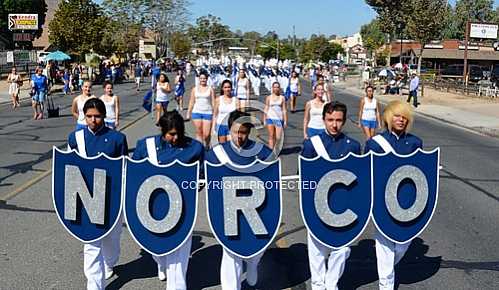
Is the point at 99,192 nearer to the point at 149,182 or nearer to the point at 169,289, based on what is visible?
the point at 149,182

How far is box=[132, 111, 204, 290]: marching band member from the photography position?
4777mm

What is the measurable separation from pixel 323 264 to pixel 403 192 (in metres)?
0.88

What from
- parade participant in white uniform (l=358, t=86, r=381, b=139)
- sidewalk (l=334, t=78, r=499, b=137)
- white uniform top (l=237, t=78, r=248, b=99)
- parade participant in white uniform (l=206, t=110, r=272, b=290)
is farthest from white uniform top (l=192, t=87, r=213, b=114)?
sidewalk (l=334, t=78, r=499, b=137)

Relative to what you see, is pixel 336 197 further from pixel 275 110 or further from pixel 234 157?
pixel 275 110

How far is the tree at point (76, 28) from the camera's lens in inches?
1810

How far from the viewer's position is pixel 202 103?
12047 millimetres

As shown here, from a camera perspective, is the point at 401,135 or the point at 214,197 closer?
the point at 214,197

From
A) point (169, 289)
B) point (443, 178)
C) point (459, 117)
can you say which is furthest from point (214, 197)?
point (459, 117)

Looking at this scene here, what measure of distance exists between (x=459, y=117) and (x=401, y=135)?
20.2 meters

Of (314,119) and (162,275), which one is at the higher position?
(314,119)

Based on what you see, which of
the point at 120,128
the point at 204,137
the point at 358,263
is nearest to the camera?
the point at 358,263

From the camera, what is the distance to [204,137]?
11930 mm

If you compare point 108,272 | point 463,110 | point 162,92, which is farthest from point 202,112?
point 463,110

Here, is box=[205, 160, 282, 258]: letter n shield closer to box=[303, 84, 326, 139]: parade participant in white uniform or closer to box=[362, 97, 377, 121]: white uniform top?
box=[303, 84, 326, 139]: parade participant in white uniform
